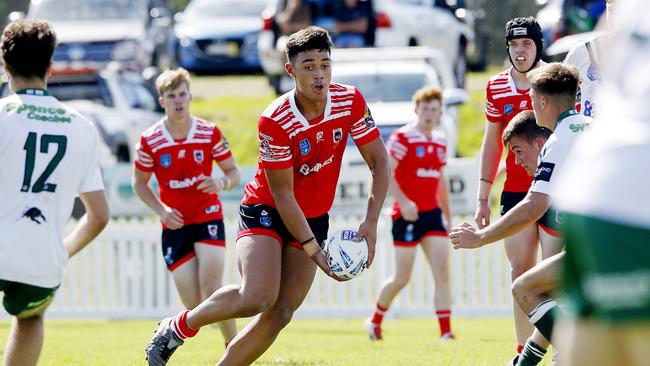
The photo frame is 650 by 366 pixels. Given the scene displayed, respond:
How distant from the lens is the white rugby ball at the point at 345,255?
20.9 ft

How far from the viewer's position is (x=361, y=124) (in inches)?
Result: 263

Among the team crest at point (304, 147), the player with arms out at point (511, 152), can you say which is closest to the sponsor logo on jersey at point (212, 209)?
the player with arms out at point (511, 152)

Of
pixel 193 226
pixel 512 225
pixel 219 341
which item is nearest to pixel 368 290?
pixel 219 341

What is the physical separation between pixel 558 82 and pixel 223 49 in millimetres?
19269

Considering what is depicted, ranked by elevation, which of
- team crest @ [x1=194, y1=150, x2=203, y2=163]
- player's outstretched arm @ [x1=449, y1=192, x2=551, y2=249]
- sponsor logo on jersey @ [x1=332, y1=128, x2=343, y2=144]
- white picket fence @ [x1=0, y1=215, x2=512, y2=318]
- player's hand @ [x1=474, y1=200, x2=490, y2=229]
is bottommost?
white picket fence @ [x1=0, y1=215, x2=512, y2=318]

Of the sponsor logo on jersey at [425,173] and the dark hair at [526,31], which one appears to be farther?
the sponsor logo on jersey at [425,173]

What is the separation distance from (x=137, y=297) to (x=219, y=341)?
12.2ft

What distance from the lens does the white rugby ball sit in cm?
637

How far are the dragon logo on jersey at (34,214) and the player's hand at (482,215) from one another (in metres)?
2.86

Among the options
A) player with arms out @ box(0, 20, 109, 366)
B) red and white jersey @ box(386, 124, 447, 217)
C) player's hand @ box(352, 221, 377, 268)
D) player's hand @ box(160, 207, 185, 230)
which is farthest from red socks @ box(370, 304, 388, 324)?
player with arms out @ box(0, 20, 109, 366)

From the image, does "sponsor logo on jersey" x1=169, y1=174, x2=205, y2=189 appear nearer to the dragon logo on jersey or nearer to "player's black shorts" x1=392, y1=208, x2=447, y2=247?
"player's black shorts" x1=392, y1=208, x2=447, y2=247

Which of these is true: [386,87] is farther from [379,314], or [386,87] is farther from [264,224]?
[264,224]

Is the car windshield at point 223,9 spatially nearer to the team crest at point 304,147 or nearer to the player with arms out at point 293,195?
the player with arms out at point 293,195

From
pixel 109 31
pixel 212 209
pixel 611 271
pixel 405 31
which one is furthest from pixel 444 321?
pixel 109 31
